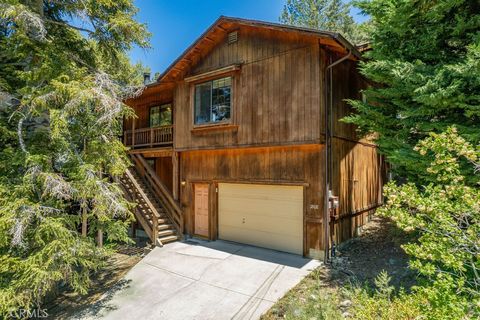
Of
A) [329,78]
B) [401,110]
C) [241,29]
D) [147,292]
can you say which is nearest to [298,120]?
[329,78]

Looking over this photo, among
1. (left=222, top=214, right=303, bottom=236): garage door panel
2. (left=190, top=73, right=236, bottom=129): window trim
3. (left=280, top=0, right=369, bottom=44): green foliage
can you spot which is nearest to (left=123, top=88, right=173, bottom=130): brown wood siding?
(left=190, top=73, right=236, bottom=129): window trim

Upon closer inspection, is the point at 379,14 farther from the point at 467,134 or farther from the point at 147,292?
the point at 147,292

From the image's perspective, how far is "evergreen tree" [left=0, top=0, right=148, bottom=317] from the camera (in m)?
5.52

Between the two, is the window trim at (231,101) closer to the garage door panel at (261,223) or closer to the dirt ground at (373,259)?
the garage door panel at (261,223)

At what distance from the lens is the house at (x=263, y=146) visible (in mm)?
7824

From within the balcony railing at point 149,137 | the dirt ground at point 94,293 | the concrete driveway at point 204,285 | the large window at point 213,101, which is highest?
the large window at point 213,101

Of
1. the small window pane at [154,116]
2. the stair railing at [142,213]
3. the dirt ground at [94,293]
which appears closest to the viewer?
the dirt ground at [94,293]

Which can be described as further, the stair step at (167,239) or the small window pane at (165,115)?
the small window pane at (165,115)

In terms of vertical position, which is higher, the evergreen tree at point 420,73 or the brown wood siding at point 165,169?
the evergreen tree at point 420,73

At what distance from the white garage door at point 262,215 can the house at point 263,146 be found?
0.04m

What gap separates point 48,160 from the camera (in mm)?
6133

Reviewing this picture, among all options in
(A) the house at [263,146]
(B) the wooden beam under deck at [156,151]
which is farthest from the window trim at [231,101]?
(B) the wooden beam under deck at [156,151]

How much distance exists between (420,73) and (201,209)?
27.8ft

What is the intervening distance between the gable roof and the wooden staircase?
14.9ft
